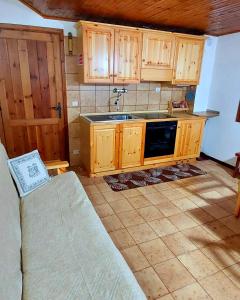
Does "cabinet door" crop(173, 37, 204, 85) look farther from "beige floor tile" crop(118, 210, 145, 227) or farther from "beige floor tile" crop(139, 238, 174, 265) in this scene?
"beige floor tile" crop(139, 238, 174, 265)

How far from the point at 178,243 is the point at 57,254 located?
126cm

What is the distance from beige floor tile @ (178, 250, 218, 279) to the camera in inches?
69.9

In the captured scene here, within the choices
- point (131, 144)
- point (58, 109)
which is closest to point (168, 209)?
point (131, 144)

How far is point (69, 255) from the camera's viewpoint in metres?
1.28

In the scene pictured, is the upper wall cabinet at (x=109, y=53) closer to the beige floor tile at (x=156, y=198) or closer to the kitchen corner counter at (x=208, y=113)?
the kitchen corner counter at (x=208, y=113)

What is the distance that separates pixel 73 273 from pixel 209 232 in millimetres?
1614

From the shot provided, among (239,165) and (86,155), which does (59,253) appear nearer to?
(86,155)

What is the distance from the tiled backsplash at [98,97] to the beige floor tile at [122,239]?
180 centimetres

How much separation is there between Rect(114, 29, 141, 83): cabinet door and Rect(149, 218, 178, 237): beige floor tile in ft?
6.74

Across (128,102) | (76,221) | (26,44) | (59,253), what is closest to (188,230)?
(76,221)

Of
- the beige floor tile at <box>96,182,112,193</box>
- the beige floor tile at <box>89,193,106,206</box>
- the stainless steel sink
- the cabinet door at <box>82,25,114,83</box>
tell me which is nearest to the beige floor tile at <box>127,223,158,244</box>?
the beige floor tile at <box>89,193,106,206</box>

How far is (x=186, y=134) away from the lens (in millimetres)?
3842

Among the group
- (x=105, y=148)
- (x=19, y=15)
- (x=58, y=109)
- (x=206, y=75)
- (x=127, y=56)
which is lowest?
(x=105, y=148)

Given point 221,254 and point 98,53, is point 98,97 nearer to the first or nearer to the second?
point 98,53
